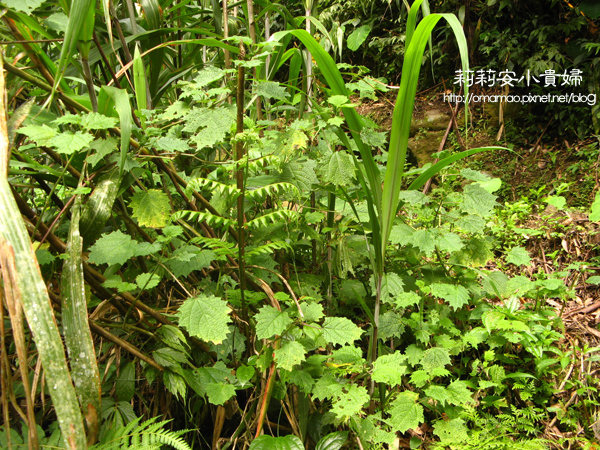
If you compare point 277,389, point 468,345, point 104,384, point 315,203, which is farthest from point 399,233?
point 104,384

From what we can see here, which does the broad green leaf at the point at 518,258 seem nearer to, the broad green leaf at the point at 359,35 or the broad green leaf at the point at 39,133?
the broad green leaf at the point at 359,35

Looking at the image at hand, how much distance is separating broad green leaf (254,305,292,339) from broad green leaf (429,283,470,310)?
0.62m

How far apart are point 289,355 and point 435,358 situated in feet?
1.97

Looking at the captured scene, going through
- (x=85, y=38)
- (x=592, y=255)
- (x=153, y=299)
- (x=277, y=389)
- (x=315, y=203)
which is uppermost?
(x=85, y=38)

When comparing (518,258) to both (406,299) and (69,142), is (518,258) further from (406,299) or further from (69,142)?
(69,142)

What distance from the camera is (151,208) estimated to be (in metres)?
0.95

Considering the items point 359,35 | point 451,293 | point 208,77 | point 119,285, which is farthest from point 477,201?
point 359,35

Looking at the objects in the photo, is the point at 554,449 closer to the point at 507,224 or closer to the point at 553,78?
the point at 507,224

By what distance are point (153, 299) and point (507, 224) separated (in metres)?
1.82

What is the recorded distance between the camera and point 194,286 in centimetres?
122

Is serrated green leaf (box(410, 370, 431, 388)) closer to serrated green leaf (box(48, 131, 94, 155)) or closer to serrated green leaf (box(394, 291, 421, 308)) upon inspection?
serrated green leaf (box(394, 291, 421, 308))

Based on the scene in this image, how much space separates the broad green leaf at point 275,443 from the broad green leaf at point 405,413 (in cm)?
31

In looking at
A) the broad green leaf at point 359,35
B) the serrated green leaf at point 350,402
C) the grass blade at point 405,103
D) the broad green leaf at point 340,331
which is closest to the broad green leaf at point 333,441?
the serrated green leaf at point 350,402

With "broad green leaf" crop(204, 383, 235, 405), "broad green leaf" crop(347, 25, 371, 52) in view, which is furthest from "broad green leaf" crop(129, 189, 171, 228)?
"broad green leaf" crop(347, 25, 371, 52)
